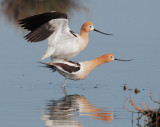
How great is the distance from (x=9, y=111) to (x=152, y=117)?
6.65ft

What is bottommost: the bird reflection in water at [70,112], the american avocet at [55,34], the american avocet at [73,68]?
the bird reflection in water at [70,112]

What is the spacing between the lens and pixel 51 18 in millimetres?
11188

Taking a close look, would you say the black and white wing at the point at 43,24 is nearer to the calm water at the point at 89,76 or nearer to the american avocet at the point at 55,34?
the american avocet at the point at 55,34

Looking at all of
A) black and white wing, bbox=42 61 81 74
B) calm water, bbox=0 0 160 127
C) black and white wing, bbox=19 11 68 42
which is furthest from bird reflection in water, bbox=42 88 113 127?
black and white wing, bbox=19 11 68 42

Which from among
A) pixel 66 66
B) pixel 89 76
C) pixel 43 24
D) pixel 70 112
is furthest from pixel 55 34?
pixel 70 112

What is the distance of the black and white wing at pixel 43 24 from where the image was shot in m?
11.1

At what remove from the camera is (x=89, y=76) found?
11.9 meters

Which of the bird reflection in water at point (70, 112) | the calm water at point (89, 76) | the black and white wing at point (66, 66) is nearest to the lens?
the bird reflection in water at point (70, 112)

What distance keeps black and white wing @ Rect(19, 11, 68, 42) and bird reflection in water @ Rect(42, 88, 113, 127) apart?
4.90ft

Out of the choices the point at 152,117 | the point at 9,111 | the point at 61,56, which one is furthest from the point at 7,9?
the point at 152,117

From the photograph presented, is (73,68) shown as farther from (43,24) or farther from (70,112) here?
(70,112)

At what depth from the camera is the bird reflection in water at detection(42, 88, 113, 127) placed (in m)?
8.38

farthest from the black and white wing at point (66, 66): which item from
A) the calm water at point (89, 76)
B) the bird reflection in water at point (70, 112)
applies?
the bird reflection in water at point (70, 112)

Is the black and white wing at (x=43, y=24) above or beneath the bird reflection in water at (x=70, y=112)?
above
